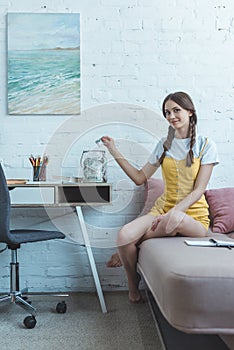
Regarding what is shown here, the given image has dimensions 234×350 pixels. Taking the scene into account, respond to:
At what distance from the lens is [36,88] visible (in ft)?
11.5

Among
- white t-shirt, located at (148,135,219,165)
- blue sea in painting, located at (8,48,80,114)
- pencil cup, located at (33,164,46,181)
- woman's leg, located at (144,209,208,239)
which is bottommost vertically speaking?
woman's leg, located at (144,209,208,239)

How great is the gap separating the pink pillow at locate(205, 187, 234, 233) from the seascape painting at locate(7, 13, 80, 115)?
3.78ft

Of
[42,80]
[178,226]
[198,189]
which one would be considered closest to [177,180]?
[198,189]

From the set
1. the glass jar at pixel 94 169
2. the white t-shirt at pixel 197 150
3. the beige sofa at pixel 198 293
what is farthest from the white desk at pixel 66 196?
the beige sofa at pixel 198 293

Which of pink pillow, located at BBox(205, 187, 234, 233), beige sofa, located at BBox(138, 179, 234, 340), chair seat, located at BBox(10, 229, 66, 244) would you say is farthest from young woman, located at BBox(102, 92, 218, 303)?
beige sofa, located at BBox(138, 179, 234, 340)

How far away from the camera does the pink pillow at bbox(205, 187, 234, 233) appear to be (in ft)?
10.1

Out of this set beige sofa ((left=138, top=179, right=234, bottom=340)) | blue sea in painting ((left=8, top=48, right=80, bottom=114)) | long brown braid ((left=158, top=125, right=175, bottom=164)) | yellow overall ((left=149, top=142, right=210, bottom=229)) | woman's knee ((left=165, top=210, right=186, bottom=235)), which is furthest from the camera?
blue sea in painting ((left=8, top=48, right=80, bottom=114))

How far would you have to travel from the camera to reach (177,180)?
304 centimetres

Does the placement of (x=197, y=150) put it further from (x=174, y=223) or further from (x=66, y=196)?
(x=66, y=196)

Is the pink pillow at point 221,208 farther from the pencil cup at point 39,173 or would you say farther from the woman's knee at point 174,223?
the pencil cup at point 39,173

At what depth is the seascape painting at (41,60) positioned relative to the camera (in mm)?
3502

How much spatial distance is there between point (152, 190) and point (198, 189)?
1.65 ft

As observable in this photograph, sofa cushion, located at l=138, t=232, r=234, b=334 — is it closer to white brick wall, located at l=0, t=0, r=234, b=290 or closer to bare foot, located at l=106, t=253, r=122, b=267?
bare foot, located at l=106, t=253, r=122, b=267

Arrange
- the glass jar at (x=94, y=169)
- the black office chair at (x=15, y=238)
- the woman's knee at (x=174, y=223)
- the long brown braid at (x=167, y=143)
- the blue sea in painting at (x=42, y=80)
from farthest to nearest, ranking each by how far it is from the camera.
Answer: the blue sea in painting at (x=42, y=80) < the glass jar at (x=94, y=169) < the long brown braid at (x=167, y=143) < the black office chair at (x=15, y=238) < the woman's knee at (x=174, y=223)
